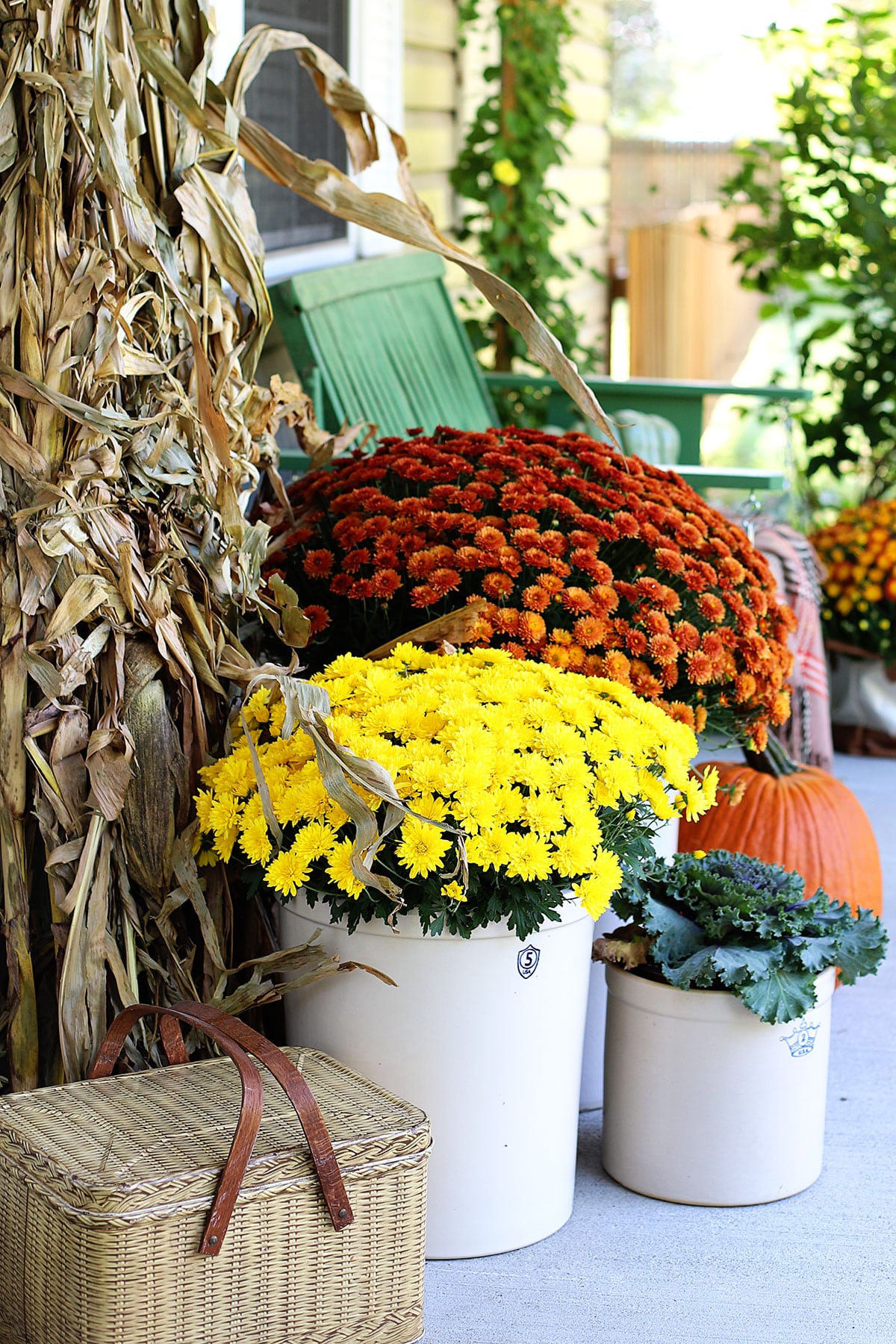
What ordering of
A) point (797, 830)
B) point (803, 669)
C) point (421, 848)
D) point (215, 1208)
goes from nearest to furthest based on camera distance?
point (215, 1208) < point (421, 848) < point (797, 830) < point (803, 669)

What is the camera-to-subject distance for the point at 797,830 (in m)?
2.45

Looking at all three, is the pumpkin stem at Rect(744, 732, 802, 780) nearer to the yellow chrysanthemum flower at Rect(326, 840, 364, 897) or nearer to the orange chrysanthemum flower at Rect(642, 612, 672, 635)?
the orange chrysanthemum flower at Rect(642, 612, 672, 635)

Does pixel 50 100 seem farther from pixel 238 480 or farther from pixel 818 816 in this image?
pixel 818 816

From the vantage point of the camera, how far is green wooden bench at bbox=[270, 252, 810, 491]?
9.77 feet

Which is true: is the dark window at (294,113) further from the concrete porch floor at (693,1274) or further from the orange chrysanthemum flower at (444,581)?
the concrete porch floor at (693,1274)

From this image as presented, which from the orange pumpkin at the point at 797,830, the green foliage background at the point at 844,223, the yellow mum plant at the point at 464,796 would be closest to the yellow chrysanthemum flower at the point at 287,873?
the yellow mum plant at the point at 464,796

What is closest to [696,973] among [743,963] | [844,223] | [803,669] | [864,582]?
[743,963]

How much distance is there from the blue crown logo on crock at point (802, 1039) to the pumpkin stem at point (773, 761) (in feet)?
2.40

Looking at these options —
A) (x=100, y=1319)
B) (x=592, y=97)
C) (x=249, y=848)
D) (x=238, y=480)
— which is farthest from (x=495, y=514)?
(x=592, y=97)

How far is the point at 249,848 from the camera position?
5.30 ft

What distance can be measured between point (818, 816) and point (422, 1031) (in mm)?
1060

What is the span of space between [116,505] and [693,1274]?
3.68 feet

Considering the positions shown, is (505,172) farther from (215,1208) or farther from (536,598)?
(215,1208)

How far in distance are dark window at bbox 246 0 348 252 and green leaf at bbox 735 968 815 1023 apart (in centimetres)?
196
